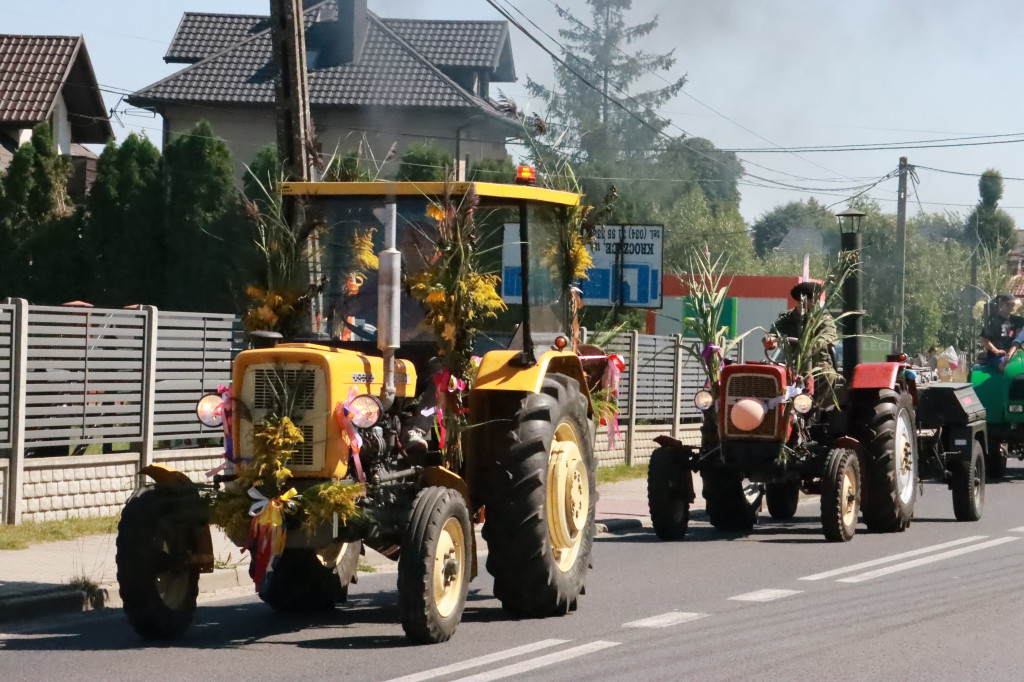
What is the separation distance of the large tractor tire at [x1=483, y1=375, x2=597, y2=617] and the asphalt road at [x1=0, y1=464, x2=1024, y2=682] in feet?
0.71

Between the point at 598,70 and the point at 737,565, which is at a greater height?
the point at 598,70

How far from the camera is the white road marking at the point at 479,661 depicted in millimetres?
7109

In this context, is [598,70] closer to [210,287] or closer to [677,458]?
[210,287]

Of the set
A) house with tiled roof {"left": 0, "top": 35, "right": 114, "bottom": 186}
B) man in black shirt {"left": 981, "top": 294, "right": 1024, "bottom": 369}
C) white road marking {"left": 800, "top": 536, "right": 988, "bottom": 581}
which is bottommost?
white road marking {"left": 800, "top": 536, "right": 988, "bottom": 581}

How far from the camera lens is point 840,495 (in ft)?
41.9

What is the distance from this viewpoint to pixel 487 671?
23.8ft

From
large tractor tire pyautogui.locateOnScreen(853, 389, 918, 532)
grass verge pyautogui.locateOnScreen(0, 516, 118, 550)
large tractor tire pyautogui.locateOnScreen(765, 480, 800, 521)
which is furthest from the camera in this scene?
large tractor tire pyautogui.locateOnScreen(765, 480, 800, 521)

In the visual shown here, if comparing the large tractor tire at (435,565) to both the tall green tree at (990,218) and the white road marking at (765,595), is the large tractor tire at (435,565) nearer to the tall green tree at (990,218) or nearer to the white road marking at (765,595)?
the white road marking at (765,595)

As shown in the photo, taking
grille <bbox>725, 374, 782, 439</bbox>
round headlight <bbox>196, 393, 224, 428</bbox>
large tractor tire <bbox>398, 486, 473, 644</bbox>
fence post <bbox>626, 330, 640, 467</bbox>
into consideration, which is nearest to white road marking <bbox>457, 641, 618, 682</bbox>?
large tractor tire <bbox>398, 486, 473, 644</bbox>

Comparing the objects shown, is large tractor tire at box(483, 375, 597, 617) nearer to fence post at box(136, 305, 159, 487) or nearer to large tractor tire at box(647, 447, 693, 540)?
large tractor tire at box(647, 447, 693, 540)

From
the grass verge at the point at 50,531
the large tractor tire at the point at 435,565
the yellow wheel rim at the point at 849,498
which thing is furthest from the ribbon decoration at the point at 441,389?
the yellow wheel rim at the point at 849,498

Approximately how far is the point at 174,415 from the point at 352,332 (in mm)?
5853

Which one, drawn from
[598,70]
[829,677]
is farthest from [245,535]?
[598,70]

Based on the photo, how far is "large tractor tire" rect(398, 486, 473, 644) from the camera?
759cm
